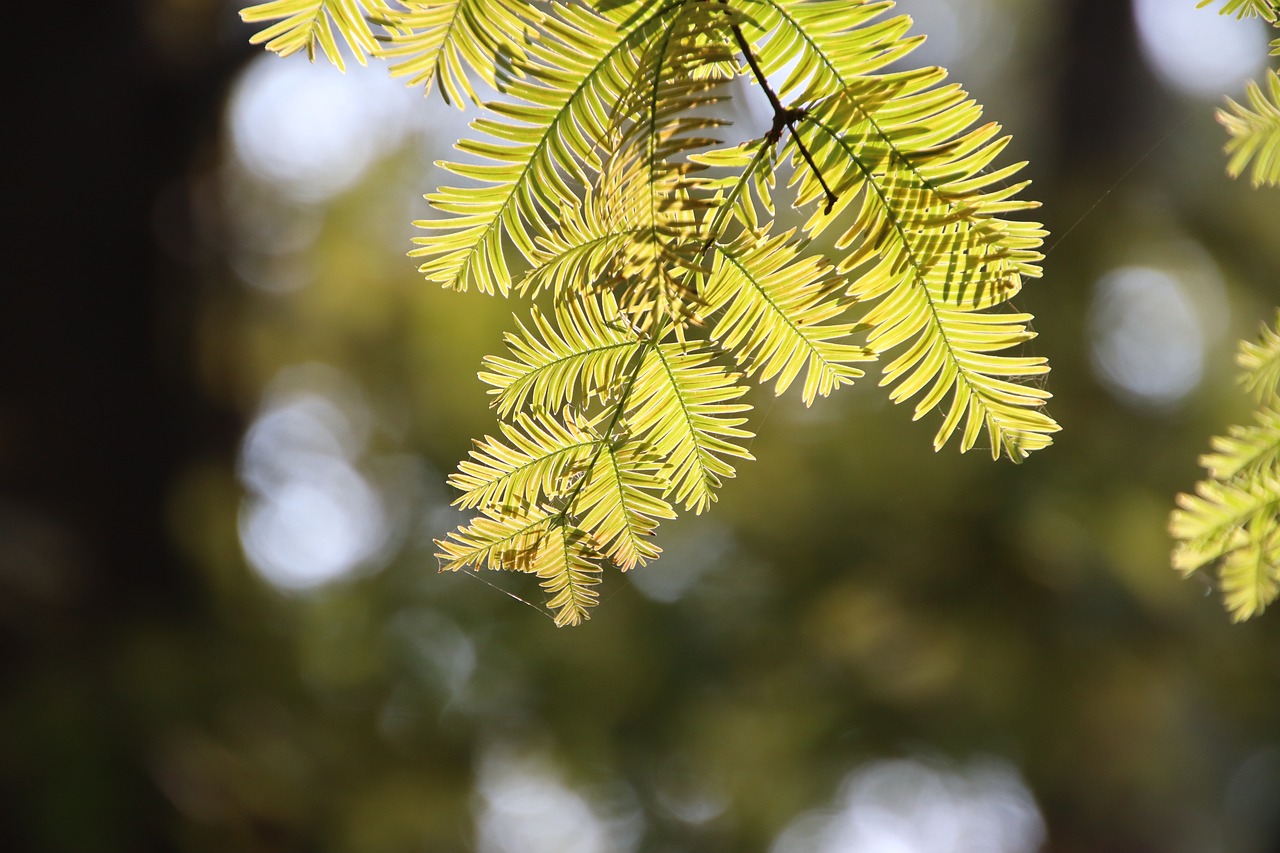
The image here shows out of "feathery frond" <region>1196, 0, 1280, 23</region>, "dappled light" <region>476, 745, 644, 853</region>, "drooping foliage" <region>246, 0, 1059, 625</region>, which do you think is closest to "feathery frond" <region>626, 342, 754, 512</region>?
"drooping foliage" <region>246, 0, 1059, 625</region>

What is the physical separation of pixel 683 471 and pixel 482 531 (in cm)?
8

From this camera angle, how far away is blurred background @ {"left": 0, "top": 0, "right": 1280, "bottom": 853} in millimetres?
2035

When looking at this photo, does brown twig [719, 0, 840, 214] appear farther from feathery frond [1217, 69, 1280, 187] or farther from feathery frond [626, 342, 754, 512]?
feathery frond [1217, 69, 1280, 187]

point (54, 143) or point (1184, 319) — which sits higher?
point (1184, 319)

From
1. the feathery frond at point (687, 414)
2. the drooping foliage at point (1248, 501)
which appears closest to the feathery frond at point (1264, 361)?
the drooping foliage at point (1248, 501)

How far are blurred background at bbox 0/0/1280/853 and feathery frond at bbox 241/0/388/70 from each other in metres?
1.82

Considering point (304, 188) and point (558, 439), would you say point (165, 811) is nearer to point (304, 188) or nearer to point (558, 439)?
point (304, 188)

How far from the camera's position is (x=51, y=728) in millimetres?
1889

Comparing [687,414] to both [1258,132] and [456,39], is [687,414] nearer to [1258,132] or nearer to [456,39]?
[456,39]

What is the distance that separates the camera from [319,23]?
0.26 m

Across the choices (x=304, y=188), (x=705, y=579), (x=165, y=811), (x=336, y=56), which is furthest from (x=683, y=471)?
(x=304, y=188)

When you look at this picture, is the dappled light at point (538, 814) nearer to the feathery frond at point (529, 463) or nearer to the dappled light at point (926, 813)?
the dappled light at point (926, 813)

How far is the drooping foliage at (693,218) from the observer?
0.80 feet

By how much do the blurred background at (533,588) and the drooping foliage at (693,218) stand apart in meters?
1.75
